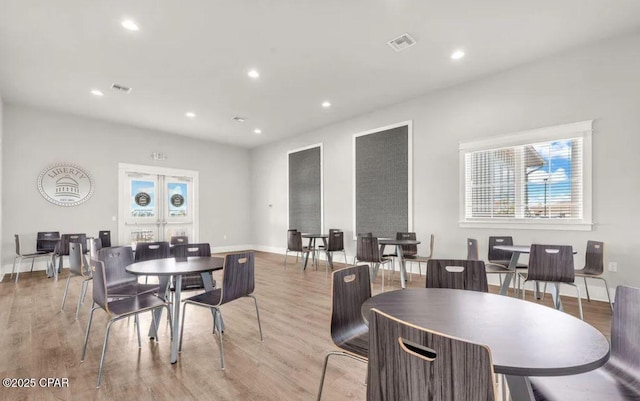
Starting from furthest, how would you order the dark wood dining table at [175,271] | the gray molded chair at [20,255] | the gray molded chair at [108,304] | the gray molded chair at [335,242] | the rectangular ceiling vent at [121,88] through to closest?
the gray molded chair at [335,242] → the gray molded chair at [20,255] → the rectangular ceiling vent at [121,88] → the dark wood dining table at [175,271] → the gray molded chair at [108,304]

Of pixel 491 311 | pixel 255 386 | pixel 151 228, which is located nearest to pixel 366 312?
pixel 491 311

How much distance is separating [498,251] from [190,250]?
418 cm

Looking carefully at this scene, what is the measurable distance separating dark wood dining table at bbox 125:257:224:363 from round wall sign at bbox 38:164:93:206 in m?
5.58

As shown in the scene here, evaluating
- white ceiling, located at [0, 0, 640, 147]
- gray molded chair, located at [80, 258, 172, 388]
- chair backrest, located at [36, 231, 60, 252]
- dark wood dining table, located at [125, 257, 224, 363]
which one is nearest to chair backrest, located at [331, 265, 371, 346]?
dark wood dining table, located at [125, 257, 224, 363]

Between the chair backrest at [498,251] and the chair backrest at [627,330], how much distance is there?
3163 mm

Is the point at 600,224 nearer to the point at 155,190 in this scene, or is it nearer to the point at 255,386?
the point at 255,386

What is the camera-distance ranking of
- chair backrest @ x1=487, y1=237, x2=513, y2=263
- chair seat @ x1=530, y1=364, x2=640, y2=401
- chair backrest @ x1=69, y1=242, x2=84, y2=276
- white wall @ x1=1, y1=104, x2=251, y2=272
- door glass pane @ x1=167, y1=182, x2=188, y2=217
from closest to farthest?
chair seat @ x1=530, y1=364, x2=640, y2=401 < chair backrest @ x1=69, y1=242, x2=84, y2=276 < chair backrest @ x1=487, y1=237, x2=513, y2=263 < white wall @ x1=1, y1=104, x2=251, y2=272 < door glass pane @ x1=167, y1=182, x2=188, y2=217

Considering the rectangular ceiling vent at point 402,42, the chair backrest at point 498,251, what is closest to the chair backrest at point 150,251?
the rectangular ceiling vent at point 402,42

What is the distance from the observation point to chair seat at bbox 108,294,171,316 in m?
Result: 2.29

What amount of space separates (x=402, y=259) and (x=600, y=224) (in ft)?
8.55

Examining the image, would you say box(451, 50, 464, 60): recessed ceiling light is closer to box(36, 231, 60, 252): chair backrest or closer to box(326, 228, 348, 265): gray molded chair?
box(326, 228, 348, 265): gray molded chair

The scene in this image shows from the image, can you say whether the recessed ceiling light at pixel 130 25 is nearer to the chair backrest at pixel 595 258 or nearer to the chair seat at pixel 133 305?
the chair seat at pixel 133 305

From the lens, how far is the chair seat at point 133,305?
2291 millimetres

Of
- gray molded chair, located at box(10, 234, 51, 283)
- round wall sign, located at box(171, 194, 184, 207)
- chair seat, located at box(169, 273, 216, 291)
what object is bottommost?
gray molded chair, located at box(10, 234, 51, 283)
